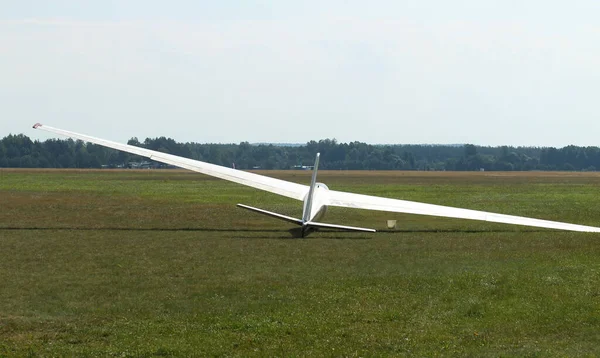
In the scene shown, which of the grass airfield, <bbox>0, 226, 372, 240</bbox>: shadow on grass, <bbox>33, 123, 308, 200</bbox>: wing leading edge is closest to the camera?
the grass airfield

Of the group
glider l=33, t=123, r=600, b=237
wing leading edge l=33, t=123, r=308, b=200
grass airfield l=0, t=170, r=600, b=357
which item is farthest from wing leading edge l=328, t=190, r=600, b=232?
wing leading edge l=33, t=123, r=308, b=200

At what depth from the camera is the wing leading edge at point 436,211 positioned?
1240 inches

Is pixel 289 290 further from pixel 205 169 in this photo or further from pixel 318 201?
pixel 205 169

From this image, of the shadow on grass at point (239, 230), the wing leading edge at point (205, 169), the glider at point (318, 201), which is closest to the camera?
the shadow on grass at point (239, 230)

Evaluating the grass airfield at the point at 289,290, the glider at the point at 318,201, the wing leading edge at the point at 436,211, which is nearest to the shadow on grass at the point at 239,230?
the grass airfield at the point at 289,290

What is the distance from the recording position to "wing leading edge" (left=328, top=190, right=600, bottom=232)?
103ft

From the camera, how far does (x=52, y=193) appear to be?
54594 mm

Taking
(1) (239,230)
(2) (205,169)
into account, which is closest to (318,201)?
(1) (239,230)

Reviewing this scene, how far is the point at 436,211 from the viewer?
33.4 m

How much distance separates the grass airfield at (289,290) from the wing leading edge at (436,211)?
1.73 feet

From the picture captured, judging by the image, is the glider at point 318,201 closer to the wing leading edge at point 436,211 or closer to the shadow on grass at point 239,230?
the wing leading edge at point 436,211

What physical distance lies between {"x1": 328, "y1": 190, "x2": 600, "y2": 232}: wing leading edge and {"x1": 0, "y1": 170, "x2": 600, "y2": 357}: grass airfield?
1.73ft

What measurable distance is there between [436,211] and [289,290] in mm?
15070

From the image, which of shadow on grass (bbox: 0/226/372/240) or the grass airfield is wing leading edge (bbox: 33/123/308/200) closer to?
the grass airfield
